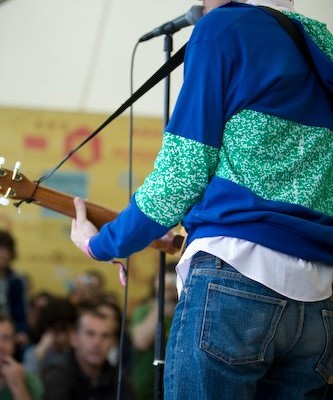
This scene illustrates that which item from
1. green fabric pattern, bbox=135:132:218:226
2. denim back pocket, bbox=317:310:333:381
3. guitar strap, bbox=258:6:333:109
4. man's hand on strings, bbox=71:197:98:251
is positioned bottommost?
denim back pocket, bbox=317:310:333:381

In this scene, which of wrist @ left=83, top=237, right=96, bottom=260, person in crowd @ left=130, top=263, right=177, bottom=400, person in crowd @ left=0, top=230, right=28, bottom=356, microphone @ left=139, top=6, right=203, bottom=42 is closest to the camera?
wrist @ left=83, top=237, right=96, bottom=260

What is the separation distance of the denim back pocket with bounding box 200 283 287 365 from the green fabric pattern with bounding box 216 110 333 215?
0.15 meters

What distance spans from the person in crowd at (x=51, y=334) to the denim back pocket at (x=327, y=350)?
2593 mm

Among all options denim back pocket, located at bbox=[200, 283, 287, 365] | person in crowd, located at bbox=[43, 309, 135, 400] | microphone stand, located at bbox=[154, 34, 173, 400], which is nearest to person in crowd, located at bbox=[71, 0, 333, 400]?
denim back pocket, located at bbox=[200, 283, 287, 365]

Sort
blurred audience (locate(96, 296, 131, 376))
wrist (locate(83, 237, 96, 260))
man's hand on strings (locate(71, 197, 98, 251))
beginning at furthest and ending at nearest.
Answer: blurred audience (locate(96, 296, 131, 376)) < man's hand on strings (locate(71, 197, 98, 251)) < wrist (locate(83, 237, 96, 260))

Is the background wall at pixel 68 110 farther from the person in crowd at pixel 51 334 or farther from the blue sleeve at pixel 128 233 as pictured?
the blue sleeve at pixel 128 233

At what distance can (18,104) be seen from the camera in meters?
4.17

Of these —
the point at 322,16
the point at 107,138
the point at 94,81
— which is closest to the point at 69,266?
the point at 107,138

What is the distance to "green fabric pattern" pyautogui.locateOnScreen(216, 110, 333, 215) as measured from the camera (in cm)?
117

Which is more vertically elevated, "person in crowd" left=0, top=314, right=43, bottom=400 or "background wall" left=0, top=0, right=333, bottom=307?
"background wall" left=0, top=0, right=333, bottom=307

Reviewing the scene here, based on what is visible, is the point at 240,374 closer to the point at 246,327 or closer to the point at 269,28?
the point at 246,327

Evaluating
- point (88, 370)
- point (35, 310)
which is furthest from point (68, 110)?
point (88, 370)

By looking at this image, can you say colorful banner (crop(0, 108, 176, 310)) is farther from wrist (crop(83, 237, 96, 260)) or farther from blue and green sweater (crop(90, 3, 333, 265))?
blue and green sweater (crop(90, 3, 333, 265))

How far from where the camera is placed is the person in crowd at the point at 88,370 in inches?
130
